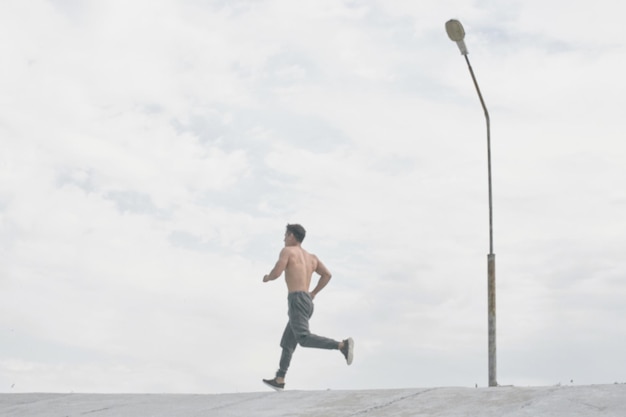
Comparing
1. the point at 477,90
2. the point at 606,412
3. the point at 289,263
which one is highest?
the point at 477,90

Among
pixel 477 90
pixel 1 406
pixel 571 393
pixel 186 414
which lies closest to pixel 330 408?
pixel 186 414

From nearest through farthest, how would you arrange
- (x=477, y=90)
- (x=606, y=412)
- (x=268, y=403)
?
(x=606, y=412), (x=268, y=403), (x=477, y=90)

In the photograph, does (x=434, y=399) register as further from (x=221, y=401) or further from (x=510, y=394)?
(x=221, y=401)

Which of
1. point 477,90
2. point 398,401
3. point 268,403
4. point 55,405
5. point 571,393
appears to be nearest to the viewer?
point 571,393

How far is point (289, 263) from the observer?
12414 mm

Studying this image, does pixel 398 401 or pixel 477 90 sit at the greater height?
pixel 477 90

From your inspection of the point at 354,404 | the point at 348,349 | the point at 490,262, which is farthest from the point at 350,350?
the point at 490,262

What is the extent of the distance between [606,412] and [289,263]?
193 inches

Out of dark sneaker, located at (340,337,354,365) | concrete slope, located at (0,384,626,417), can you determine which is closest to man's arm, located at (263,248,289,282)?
dark sneaker, located at (340,337,354,365)

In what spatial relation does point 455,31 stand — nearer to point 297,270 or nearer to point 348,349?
point 297,270

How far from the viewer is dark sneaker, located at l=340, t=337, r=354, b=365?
40.3 ft

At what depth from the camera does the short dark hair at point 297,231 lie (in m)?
12.6

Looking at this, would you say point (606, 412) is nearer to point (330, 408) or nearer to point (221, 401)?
point (330, 408)

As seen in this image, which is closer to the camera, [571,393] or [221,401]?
[571,393]
